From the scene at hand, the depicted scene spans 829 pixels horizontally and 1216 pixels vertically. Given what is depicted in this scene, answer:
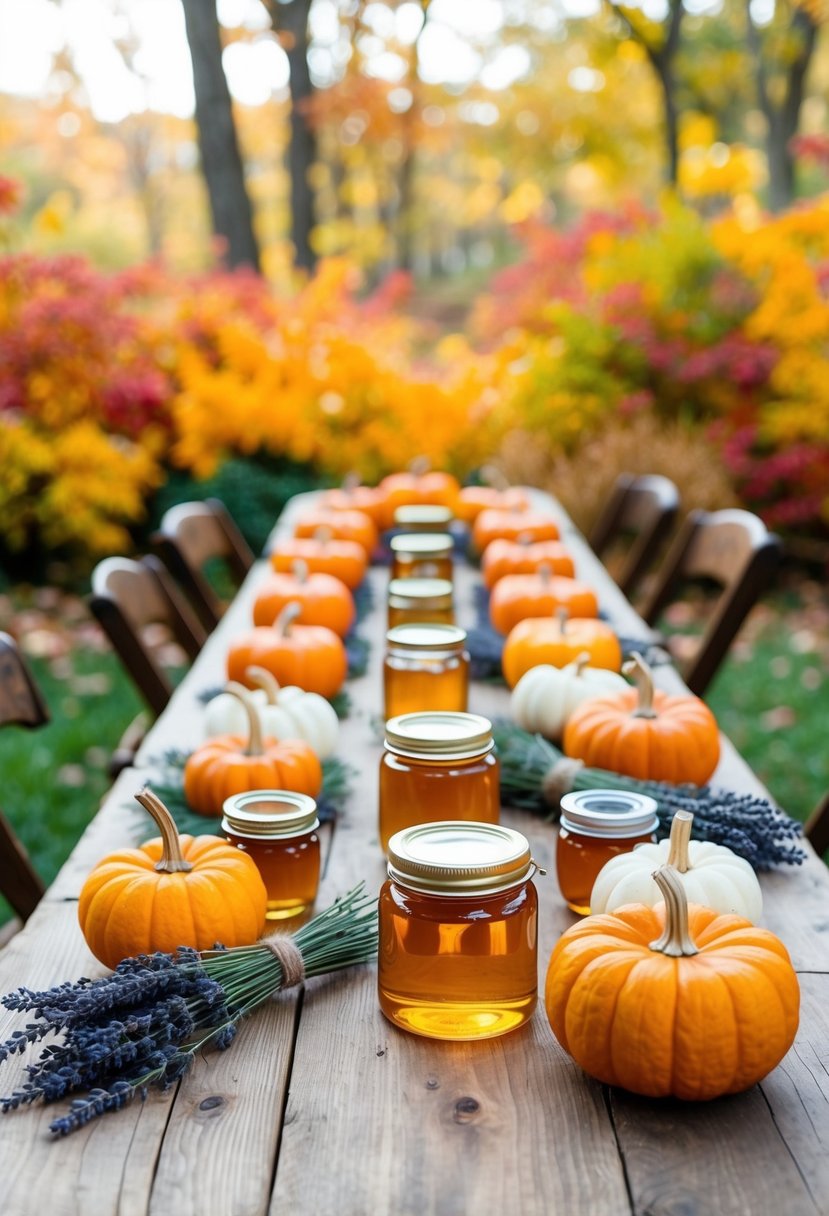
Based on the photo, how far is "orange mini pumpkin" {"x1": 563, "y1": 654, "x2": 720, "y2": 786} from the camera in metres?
1.77

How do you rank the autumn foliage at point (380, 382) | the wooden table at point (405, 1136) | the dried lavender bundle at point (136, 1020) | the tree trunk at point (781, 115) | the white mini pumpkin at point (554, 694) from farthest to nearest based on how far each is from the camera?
the tree trunk at point (781, 115), the autumn foliage at point (380, 382), the white mini pumpkin at point (554, 694), the dried lavender bundle at point (136, 1020), the wooden table at point (405, 1136)

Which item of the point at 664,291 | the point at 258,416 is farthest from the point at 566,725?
the point at 664,291

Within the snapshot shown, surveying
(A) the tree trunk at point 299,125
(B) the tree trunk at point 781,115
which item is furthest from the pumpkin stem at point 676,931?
(B) the tree trunk at point 781,115

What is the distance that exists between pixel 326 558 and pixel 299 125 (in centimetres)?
982

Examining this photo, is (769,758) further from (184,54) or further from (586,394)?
(184,54)

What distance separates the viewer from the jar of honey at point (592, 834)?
1.39 metres

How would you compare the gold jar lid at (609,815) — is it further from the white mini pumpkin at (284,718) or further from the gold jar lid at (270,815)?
the white mini pumpkin at (284,718)

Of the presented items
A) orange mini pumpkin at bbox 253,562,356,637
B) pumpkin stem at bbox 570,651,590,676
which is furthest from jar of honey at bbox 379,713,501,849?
orange mini pumpkin at bbox 253,562,356,637

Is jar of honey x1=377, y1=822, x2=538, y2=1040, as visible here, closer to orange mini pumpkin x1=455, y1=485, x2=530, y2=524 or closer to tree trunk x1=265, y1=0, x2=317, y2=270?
orange mini pumpkin x1=455, y1=485, x2=530, y2=524

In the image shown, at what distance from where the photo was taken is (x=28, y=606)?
6992mm

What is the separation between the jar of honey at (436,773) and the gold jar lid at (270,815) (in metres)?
0.11

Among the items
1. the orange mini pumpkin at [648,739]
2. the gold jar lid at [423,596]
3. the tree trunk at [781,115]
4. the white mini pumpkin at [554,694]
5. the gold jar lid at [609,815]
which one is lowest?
the tree trunk at [781,115]

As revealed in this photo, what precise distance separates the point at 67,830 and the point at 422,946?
303 centimetres

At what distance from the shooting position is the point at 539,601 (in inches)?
102
